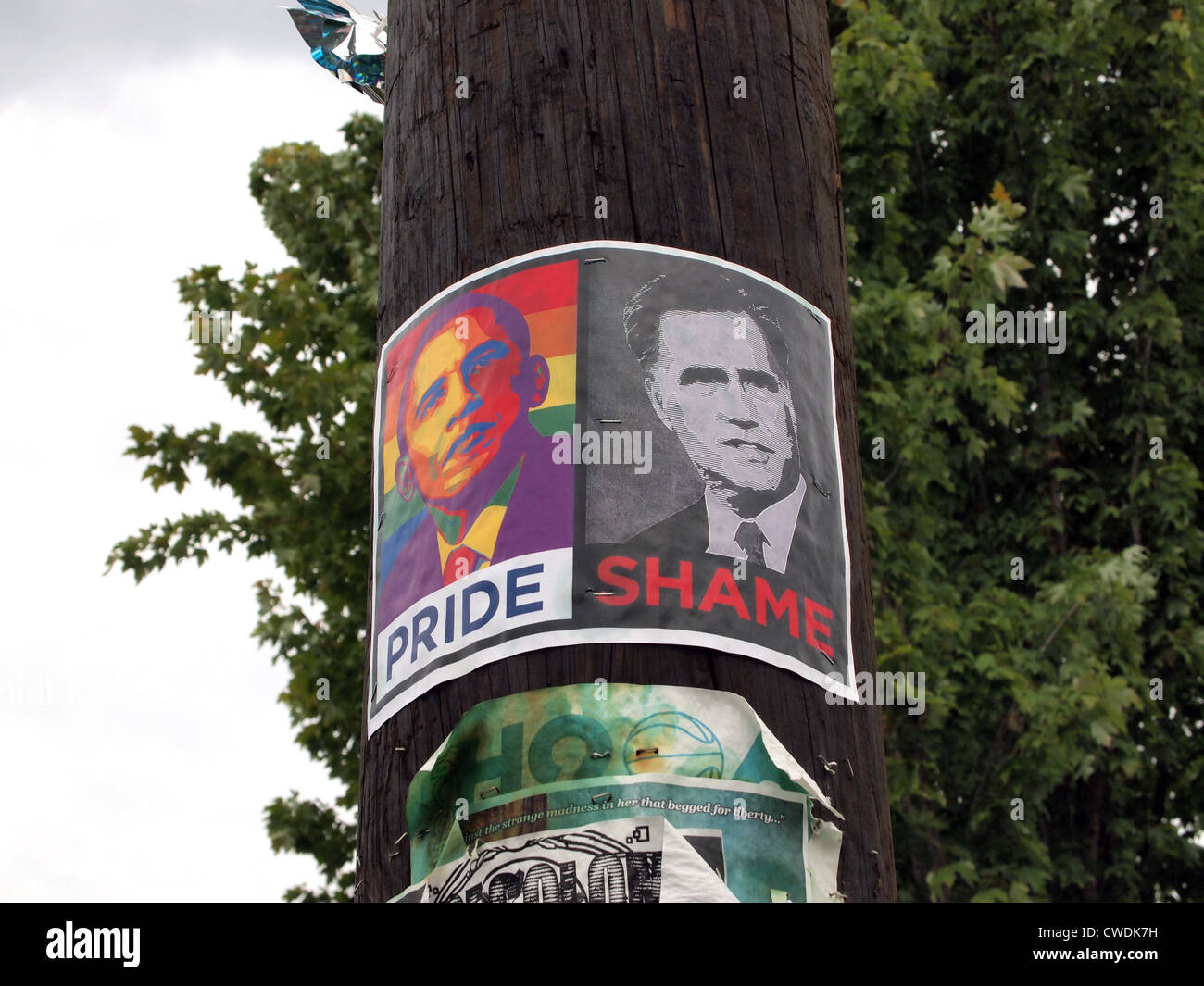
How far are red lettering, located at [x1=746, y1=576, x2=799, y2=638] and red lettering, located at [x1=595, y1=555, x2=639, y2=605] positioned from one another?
169mm

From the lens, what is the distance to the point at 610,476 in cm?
183

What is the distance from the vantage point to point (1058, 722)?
8.69m

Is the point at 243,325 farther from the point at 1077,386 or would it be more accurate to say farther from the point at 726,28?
the point at 726,28

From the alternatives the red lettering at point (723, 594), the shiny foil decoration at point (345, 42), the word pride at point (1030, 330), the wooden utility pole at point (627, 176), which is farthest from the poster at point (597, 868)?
the word pride at point (1030, 330)

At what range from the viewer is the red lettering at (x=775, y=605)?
1.82m

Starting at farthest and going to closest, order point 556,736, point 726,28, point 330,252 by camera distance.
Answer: point 330,252
point 726,28
point 556,736

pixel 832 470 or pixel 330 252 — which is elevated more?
pixel 330 252

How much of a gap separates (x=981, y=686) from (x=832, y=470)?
7610mm

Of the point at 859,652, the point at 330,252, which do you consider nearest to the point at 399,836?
the point at 859,652

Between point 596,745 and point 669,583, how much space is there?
0.76 feet
